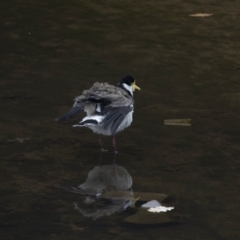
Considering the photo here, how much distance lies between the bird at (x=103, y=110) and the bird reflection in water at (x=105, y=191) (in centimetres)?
41

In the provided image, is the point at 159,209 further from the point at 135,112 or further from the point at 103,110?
the point at 135,112

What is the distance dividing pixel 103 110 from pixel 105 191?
1067 mm

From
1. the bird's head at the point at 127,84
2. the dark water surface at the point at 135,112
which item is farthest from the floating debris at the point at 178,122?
the bird's head at the point at 127,84

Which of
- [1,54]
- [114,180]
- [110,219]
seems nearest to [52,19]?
[1,54]

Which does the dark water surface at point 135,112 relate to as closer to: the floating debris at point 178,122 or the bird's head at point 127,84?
the floating debris at point 178,122

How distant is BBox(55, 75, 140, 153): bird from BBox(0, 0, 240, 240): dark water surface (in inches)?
10.8

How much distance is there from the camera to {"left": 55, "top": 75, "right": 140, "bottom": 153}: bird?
736 cm

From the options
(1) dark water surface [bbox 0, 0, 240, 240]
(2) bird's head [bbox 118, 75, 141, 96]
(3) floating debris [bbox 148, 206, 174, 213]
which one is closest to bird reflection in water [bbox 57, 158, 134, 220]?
(1) dark water surface [bbox 0, 0, 240, 240]

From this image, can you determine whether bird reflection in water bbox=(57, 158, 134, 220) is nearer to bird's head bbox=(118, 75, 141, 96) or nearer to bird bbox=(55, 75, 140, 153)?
bird bbox=(55, 75, 140, 153)

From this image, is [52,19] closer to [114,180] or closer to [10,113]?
[10,113]

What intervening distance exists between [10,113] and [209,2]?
6.36m

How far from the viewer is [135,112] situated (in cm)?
865

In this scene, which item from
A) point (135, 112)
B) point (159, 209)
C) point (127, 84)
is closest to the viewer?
point (159, 209)

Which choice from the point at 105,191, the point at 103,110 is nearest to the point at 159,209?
the point at 105,191
